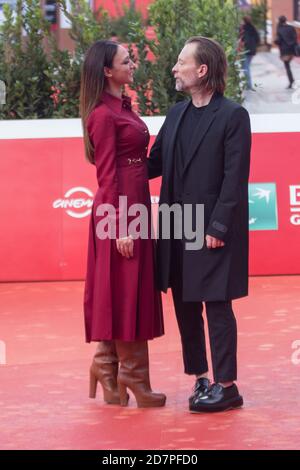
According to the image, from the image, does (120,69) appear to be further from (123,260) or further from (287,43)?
(287,43)

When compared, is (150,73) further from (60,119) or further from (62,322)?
(62,322)

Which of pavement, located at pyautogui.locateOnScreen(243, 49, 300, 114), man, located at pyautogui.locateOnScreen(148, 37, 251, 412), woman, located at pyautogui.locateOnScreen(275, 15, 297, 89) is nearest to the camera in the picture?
man, located at pyautogui.locateOnScreen(148, 37, 251, 412)

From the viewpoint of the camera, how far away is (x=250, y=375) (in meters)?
6.38

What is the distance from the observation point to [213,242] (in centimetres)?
546

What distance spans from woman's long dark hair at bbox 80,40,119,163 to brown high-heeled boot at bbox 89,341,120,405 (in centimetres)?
109

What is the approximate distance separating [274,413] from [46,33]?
20.3 ft

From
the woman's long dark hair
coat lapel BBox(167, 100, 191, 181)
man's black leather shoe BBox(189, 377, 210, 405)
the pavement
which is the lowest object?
the pavement

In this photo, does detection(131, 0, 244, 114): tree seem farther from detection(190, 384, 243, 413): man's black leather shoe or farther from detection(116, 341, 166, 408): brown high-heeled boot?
detection(190, 384, 243, 413): man's black leather shoe

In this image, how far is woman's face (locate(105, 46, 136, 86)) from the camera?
563 centimetres

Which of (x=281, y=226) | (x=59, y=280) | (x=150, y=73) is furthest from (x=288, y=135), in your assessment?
(x=59, y=280)

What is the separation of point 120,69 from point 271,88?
14902 millimetres

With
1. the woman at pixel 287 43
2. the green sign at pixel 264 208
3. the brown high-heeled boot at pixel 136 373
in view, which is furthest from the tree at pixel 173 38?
the woman at pixel 287 43

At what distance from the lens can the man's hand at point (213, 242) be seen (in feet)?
17.9

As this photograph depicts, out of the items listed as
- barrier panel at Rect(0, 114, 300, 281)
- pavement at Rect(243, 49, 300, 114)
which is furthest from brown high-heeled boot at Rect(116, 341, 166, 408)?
pavement at Rect(243, 49, 300, 114)
